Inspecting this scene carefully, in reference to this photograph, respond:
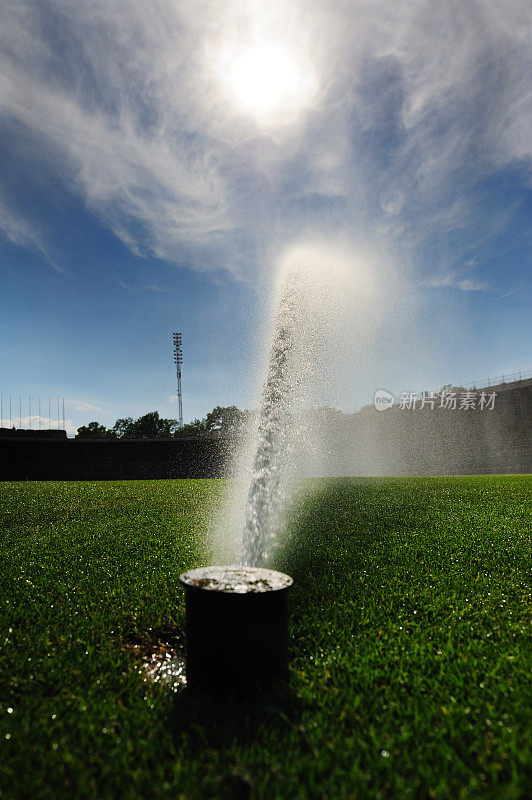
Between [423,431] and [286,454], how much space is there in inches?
1429

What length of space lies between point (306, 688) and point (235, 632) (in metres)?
0.60

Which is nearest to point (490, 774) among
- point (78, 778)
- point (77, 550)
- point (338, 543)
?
point (78, 778)

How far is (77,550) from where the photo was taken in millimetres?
6137

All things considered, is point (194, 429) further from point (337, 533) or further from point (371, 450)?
point (337, 533)

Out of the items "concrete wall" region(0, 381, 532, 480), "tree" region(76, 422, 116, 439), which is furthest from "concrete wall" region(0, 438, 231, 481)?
"tree" region(76, 422, 116, 439)

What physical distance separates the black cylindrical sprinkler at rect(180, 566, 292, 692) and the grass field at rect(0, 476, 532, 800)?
0.42ft

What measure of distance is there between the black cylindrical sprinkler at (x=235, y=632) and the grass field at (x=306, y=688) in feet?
0.42

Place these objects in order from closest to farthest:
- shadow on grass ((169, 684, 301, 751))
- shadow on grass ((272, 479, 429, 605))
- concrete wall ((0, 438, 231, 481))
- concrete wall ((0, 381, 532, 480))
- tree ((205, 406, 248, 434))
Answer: shadow on grass ((169, 684, 301, 751))
shadow on grass ((272, 479, 429, 605))
concrete wall ((0, 381, 532, 480))
concrete wall ((0, 438, 231, 481))
tree ((205, 406, 248, 434))

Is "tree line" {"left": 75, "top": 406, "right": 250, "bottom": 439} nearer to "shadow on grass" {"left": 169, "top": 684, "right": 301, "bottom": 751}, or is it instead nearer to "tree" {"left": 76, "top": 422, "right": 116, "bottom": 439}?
"tree" {"left": 76, "top": 422, "right": 116, "bottom": 439}

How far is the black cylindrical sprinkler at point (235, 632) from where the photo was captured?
235cm

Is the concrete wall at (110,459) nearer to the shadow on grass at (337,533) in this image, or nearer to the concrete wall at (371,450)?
the concrete wall at (371,450)

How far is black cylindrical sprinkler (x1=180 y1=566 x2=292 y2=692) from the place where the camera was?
7.72 ft

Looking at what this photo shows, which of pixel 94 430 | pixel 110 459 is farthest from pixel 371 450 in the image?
pixel 94 430

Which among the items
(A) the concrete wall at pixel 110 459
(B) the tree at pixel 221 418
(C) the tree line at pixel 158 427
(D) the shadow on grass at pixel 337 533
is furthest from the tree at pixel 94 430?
(D) the shadow on grass at pixel 337 533
